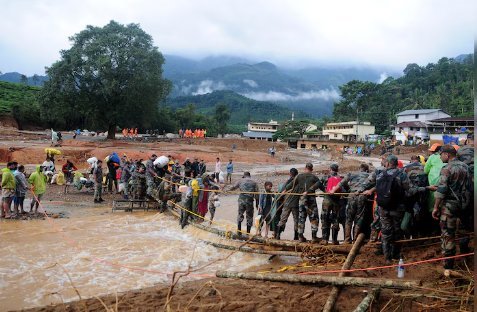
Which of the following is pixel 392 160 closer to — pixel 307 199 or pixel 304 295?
pixel 307 199

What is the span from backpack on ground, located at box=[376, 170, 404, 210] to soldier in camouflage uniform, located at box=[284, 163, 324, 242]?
2018 mm

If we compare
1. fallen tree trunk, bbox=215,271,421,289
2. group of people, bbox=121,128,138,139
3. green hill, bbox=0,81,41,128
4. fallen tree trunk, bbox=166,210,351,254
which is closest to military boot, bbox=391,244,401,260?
fallen tree trunk, bbox=166,210,351,254

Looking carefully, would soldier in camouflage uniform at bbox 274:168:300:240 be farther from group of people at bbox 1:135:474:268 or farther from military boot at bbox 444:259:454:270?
military boot at bbox 444:259:454:270

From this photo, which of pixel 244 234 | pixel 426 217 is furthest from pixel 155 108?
pixel 426 217

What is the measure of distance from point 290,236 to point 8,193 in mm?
9264

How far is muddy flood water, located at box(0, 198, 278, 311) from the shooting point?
8.35 m

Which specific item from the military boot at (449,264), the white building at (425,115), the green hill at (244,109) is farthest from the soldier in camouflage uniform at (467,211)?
the green hill at (244,109)

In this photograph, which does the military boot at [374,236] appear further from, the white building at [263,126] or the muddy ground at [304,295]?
the white building at [263,126]

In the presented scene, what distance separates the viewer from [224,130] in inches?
3482

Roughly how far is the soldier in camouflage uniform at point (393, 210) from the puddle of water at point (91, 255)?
310 cm

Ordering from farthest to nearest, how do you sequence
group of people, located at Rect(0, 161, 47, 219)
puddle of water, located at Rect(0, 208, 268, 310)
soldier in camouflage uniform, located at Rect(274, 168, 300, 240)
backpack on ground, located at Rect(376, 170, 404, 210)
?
group of people, located at Rect(0, 161, 47, 219) → soldier in camouflage uniform, located at Rect(274, 168, 300, 240) → puddle of water, located at Rect(0, 208, 268, 310) → backpack on ground, located at Rect(376, 170, 404, 210)

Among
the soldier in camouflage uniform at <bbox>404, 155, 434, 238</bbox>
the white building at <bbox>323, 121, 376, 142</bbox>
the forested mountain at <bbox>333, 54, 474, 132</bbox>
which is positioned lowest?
the soldier in camouflage uniform at <bbox>404, 155, 434, 238</bbox>

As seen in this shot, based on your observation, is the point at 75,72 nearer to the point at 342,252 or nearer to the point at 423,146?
Result: the point at 342,252

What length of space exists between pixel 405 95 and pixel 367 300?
9694 centimetres
